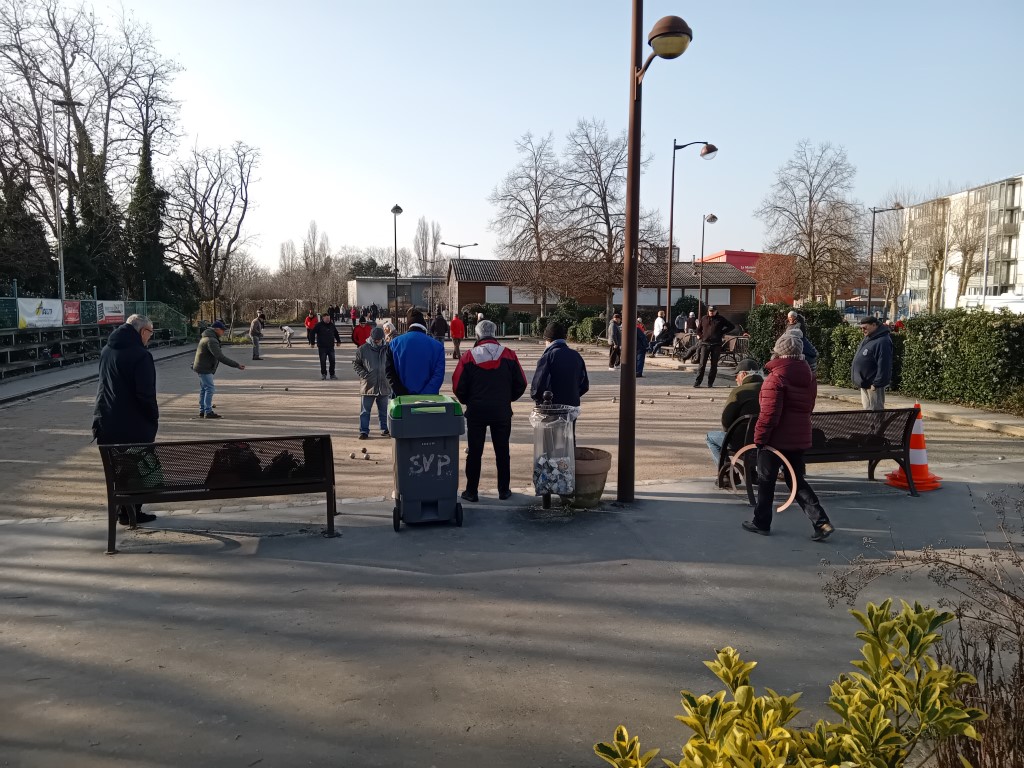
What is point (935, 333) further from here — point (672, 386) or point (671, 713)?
point (671, 713)

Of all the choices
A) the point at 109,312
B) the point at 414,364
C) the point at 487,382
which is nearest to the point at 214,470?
the point at 414,364

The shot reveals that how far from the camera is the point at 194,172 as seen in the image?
4681 cm

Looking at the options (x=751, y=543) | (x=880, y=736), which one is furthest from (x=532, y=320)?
(x=880, y=736)

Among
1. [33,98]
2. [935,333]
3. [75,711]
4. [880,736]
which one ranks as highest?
[33,98]

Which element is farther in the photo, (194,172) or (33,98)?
(194,172)

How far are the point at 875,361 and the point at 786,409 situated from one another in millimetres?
4512

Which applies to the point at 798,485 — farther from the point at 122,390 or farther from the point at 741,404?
the point at 122,390

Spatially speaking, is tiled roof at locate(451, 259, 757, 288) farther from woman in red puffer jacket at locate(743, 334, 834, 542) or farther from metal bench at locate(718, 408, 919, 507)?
woman in red puffer jacket at locate(743, 334, 834, 542)

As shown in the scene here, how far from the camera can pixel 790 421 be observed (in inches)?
237

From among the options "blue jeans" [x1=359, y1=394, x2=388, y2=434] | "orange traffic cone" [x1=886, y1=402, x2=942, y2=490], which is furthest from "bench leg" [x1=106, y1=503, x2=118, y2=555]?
"orange traffic cone" [x1=886, y1=402, x2=942, y2=490]

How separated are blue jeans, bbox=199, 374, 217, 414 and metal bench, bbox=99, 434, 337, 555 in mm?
7173

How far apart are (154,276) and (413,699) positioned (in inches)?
1616

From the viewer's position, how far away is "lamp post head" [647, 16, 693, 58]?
20.3 feet

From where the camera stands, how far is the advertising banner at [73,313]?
79.0 feet
